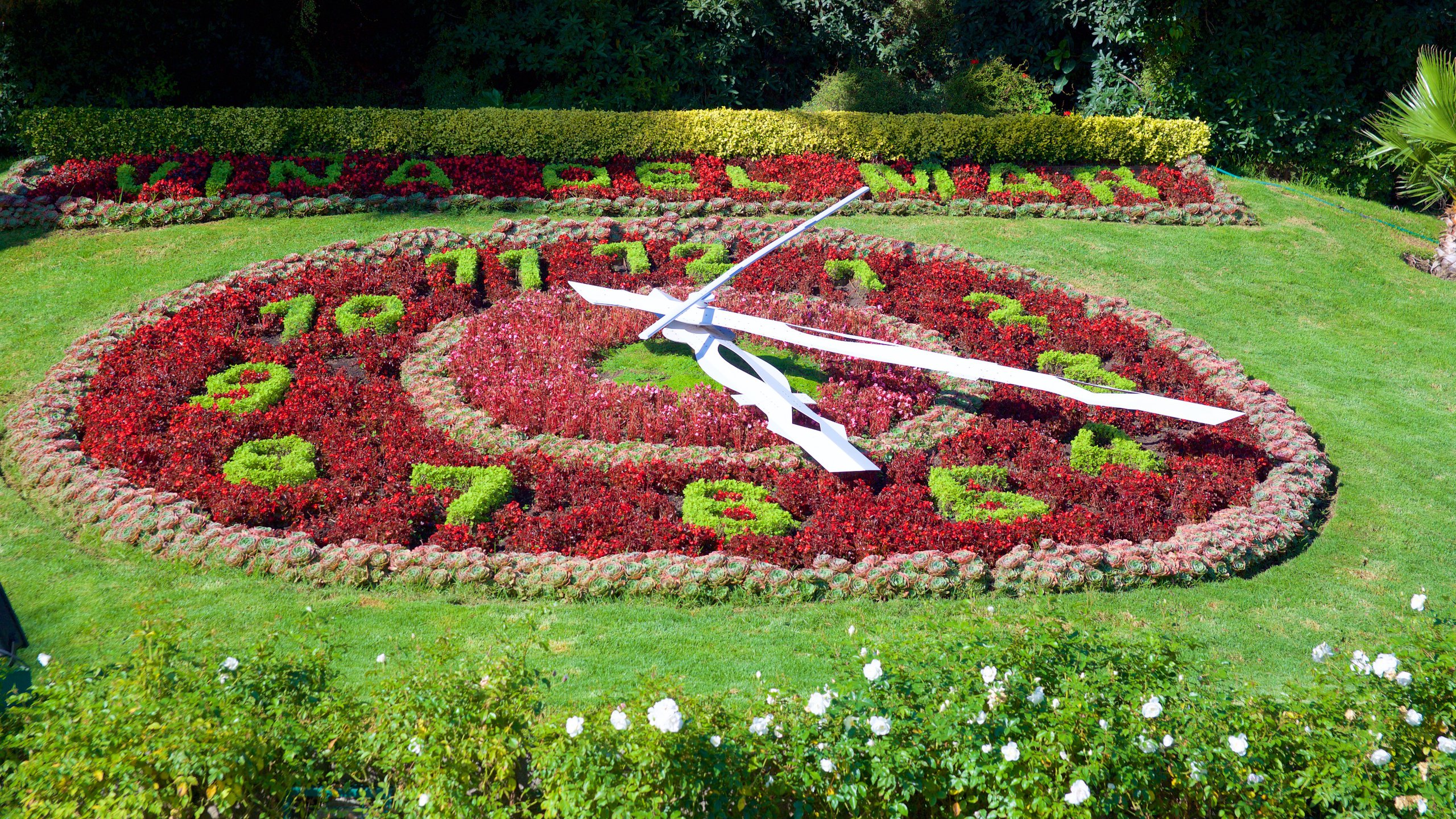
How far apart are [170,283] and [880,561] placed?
25.5 feet

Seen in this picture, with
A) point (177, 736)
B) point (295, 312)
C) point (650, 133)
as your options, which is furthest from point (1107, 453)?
point (650, 133)

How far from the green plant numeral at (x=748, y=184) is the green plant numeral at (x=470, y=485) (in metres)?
6.60

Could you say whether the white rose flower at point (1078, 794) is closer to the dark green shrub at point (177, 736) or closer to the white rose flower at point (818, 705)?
the white rose flower at point (818, 705)

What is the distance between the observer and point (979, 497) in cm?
756

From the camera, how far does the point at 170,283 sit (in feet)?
34.1

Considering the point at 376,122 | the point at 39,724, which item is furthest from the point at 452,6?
the point at 39,724

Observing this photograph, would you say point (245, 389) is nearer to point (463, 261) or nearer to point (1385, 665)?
point (463, 261)

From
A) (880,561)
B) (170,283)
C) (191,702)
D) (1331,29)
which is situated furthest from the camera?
(1331,29)

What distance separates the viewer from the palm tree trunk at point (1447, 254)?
39.6 ft

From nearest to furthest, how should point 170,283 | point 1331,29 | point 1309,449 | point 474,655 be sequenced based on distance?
point 474,655 < point 1309,449 < point 170,283 < point 1331,29

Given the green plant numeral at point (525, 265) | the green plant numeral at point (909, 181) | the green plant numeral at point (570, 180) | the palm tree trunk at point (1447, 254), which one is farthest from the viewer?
the green plant numeral at point (909, 181)

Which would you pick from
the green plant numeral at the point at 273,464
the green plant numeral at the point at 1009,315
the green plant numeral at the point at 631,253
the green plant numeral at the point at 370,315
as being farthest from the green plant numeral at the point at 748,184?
the green plant numeral at the point at 273,464

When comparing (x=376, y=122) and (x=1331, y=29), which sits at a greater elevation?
(x=1331, y=29)

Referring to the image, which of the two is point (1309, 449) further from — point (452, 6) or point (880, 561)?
point (452, 6)
